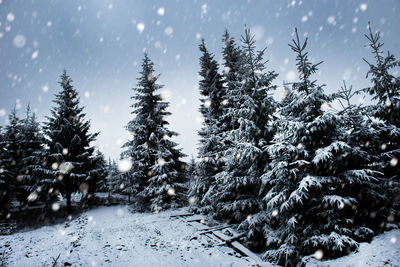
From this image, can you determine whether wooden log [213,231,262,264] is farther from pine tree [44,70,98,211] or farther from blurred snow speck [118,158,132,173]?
pine tree [44,70,98,211]

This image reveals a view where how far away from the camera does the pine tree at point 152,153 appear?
55.6 feet

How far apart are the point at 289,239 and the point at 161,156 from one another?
12.4 metres

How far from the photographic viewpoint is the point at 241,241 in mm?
10484

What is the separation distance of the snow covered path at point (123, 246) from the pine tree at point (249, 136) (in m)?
3.20

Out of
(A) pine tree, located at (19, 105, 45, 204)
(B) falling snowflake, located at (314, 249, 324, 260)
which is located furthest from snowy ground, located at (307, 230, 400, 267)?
(A) pine tree, located at (19, 105, 45, 204)

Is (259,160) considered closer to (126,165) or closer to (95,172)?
(126,165)

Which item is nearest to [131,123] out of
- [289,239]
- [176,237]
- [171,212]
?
[171,212]

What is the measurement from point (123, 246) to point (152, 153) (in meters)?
10.1

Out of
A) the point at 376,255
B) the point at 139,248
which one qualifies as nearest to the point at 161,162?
the point at 139,248

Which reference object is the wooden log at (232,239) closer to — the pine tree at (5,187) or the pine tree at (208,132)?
the pine tree at (208,132)

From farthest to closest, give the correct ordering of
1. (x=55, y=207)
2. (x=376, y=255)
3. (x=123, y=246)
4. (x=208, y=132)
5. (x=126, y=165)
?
(x=55, y=207)
(x=126, y=165)
(x=208, y=132)
(x=123, y=246)
(x=376, y=255)

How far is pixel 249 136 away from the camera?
11.3m

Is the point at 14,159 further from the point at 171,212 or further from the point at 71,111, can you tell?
the point at 171,212

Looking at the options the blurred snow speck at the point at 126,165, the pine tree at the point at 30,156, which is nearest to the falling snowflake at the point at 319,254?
the blurred snow speck at the point at 126,165
